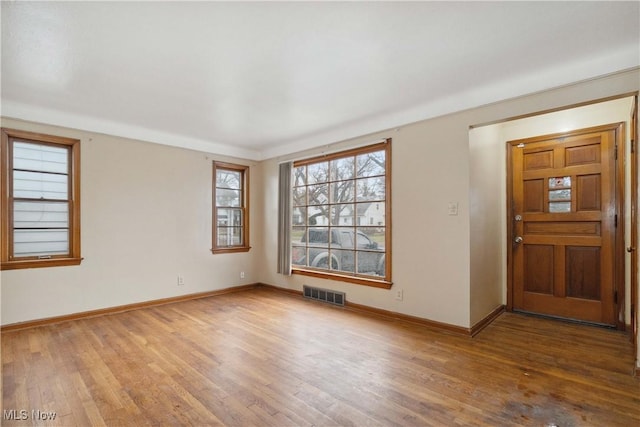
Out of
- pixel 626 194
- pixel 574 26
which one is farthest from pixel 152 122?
pixel 626 194

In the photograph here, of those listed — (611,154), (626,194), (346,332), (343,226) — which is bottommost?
(346,332)

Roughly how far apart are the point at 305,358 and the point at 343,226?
7.17 feet

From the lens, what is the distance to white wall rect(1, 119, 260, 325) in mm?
3672

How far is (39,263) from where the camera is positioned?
361 centimetres

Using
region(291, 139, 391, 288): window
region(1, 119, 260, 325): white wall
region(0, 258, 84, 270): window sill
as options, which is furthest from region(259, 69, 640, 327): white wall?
region(0, 258, 84, 270): window sill

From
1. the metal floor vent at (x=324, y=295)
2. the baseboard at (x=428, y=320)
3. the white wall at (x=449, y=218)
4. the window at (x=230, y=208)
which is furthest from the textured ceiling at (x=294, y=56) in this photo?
the metal floor vent at (x=324, y=295)

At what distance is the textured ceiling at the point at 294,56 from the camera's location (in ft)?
6.55

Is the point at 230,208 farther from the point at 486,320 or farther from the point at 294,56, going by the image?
the point at 486,320

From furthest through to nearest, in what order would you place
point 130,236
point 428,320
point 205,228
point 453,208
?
point 205,228, point 130,236, point 428,320, point 453,208

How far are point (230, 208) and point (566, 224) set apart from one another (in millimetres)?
4840

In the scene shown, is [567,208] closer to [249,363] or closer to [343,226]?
[343,226]

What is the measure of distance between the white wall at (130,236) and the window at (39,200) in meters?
0.10

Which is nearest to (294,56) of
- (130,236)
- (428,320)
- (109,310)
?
(428,320)

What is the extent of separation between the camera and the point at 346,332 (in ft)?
11.1
